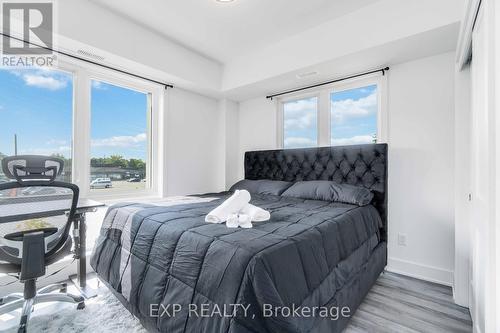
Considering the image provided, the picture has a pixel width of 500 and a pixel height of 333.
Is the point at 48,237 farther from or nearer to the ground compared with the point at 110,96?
nearer to the ground

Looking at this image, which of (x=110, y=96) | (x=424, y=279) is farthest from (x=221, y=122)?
(x=424, y=279)

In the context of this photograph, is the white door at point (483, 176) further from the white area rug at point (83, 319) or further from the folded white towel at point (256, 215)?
the white area rug at point (83, 319)

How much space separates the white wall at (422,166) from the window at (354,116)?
234 millimetres

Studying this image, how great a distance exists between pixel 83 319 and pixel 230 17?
115 inches

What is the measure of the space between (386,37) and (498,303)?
2.08m

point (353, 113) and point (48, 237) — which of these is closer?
point (48, 237)

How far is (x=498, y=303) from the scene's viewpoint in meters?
0.89

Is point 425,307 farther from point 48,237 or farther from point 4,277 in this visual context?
point 4,277

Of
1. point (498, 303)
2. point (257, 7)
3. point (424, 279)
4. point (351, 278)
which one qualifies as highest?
point (257, 7)

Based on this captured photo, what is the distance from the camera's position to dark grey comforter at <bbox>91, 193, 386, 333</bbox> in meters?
1.00

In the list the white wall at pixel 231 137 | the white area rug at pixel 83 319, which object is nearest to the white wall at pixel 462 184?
the white area rug at pixel 83 319

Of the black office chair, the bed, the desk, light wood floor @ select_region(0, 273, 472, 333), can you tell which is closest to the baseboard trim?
light wood floor @ select_region(0, 273, 472, 333)

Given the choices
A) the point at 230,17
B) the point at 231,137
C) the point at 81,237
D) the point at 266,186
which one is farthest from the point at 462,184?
the point at 81,237

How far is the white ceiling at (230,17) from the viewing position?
2172mm
